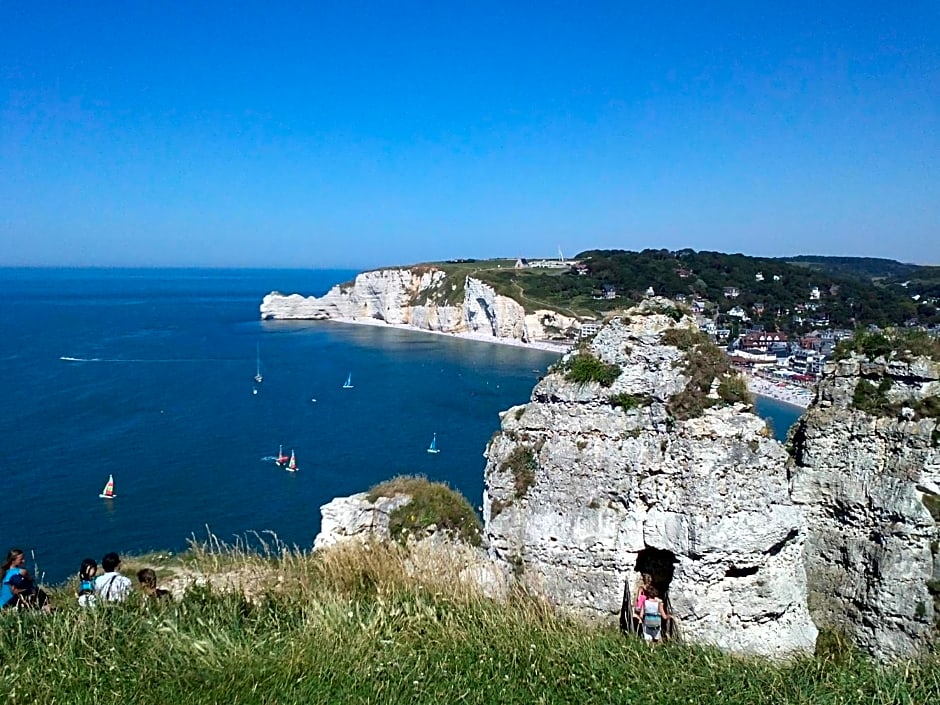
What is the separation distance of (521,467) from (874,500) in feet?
12.7

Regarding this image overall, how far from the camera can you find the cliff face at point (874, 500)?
7.38 meters

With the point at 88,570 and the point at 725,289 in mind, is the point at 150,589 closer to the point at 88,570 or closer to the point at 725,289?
the point at 88,570

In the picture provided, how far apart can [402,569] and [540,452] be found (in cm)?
248

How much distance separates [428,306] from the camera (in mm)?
129250

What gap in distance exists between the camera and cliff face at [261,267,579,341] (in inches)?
4304

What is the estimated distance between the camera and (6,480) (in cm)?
3878

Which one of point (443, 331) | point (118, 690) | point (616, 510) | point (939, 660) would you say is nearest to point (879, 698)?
point (939, 660)

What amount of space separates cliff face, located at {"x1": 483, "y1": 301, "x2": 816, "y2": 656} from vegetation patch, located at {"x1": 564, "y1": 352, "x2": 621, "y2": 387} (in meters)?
0.06

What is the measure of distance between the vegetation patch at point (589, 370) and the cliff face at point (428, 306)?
9253 centimetres

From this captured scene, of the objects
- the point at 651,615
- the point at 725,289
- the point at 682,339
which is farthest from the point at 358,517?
the point at 725,289

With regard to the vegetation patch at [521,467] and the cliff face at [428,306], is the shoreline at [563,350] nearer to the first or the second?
the cliff face at [428,306]

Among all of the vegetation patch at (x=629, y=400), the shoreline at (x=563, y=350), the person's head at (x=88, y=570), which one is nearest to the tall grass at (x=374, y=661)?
the person's head at (x=88, y=570)

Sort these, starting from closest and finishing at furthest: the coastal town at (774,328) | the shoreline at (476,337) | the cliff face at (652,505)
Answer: the cliff face at (652,505)
the coastal town at (774,328)
the shoreline at (476,337)

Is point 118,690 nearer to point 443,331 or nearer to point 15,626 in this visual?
point 15,626
